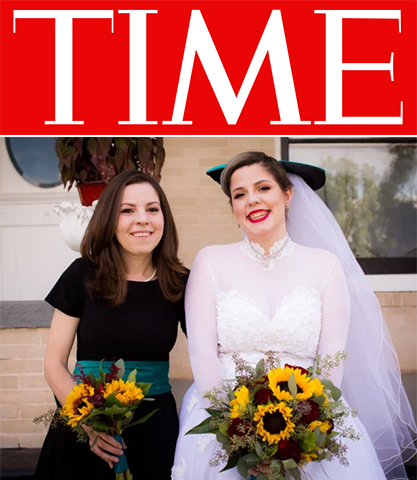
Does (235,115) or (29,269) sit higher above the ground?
(235,115)

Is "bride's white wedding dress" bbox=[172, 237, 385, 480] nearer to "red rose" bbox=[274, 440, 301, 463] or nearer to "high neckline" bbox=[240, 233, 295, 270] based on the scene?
"high neckline" bbox=[240, 233, 295, 270]

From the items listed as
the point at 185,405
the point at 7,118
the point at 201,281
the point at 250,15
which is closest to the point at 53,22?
the point at 7,118

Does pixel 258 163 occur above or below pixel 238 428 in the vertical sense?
above

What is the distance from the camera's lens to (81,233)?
129 inches

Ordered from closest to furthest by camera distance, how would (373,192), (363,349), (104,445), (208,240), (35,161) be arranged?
(104,445), (363,349), (208,240), (373,192), (35,161)

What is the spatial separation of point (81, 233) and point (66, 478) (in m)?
1.41

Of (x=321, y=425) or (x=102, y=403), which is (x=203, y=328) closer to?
(x=102, y=403)

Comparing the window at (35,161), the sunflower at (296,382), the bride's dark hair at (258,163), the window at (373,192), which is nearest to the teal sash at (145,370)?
the sunflower at (296,382)

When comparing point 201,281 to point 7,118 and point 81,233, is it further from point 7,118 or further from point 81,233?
point 7,118

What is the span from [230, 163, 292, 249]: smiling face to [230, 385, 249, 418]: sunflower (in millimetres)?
818

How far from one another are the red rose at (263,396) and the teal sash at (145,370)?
0.69m

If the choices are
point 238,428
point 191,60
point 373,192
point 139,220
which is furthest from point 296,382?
point 373,192

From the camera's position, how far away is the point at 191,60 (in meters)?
3.36

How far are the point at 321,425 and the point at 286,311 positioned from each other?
633mm
